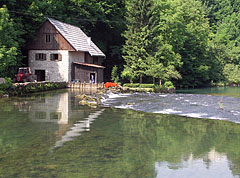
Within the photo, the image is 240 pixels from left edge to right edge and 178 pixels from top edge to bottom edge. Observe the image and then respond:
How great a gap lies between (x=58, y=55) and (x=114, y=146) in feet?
140

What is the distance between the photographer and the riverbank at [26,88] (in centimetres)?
3756

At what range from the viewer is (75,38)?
58.4m

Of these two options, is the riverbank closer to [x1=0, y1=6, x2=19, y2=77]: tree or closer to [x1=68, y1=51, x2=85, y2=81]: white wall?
[x1=0, y1=6, x2=19, y2=77]: tree

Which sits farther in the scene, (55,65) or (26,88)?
(55,65)

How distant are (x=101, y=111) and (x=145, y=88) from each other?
2729cm

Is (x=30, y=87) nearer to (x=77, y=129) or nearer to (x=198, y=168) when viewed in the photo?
(x=77, y=129)

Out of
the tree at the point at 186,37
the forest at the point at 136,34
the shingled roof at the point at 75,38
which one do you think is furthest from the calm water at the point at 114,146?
the tree at the point at 186,37

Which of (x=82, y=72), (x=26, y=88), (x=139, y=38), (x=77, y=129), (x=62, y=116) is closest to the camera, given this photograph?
(x=77, y=129)

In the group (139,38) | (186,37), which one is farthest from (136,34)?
(186,37)

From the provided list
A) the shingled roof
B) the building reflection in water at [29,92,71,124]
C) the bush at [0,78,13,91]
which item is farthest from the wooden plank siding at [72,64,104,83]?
the building reflection in water at [29,92,71,124]

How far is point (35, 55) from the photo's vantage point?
57.9m

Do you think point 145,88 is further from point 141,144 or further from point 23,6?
point 141,144

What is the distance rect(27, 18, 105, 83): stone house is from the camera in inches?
2213

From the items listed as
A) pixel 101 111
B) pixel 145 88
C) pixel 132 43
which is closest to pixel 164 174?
pixel 101 111
